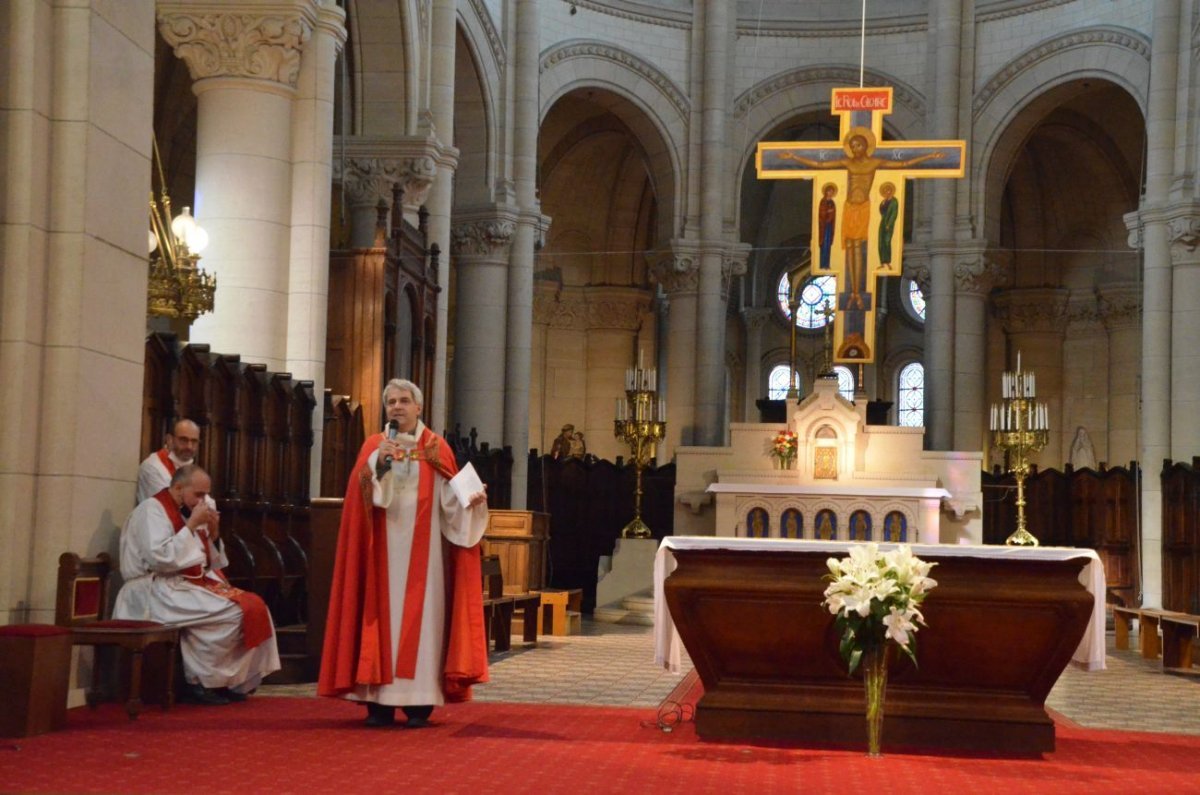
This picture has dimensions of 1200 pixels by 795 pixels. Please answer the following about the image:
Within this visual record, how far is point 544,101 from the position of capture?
23578mm

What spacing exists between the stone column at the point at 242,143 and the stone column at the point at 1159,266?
39.7 feet

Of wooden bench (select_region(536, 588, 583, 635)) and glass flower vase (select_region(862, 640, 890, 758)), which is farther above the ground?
glass flower vase (select_region(862, 640, 890, 758))

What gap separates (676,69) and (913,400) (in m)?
10.1

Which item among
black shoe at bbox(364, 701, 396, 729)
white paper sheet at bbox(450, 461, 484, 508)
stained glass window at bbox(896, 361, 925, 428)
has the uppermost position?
stained glass window at bbox(896, 361, 925, 428)

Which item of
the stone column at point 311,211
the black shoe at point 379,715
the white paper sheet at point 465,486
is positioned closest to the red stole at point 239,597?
Answer: the black shoe at point 379,715

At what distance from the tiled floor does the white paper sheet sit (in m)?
1.86

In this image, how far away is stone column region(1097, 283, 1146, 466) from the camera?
2731 centimetres

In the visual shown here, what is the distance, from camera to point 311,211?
40.5 feet

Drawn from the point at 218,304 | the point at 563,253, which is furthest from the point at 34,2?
the point at 563,253

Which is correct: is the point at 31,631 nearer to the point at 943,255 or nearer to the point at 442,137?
the point at 442,137

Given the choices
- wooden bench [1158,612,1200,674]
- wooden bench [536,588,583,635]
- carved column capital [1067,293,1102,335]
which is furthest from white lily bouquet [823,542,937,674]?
carved column capital [1067,293,1102,335]

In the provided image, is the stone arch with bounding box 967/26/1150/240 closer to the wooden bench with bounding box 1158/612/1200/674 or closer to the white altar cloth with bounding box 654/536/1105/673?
the wooden bench with bounding box 1158/612/1200/674

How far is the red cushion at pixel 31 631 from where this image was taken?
6.88 meters

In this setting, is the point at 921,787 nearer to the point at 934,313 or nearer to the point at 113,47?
the point at 113,47
